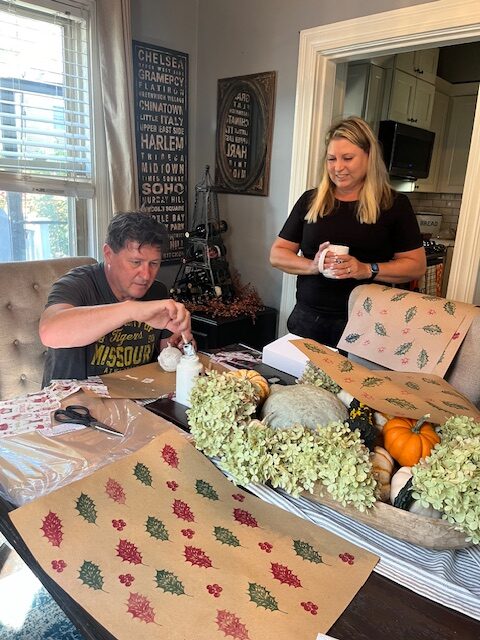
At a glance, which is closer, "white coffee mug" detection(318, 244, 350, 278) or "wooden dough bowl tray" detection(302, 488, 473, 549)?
"wooden dough bowl tray" detection(302, 488, 473, 549)

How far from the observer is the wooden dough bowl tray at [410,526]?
667 mm

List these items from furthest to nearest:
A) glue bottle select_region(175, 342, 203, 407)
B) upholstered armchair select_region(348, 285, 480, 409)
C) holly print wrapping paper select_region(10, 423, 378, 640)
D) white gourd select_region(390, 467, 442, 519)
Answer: upholstered armchair select_region(348, 285, 480, 409) < glue bottle select_region(175, 342, 203, 407) < white gourd select_region(390, 467, 442, 519) < holly print wrapping paper select_region(10, 423, 378, 640)

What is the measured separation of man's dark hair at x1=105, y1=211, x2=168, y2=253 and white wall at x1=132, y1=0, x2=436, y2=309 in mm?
1447

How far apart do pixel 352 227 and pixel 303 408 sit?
1117mm

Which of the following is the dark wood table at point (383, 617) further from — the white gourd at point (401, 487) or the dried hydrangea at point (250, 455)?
the dried hydrangea at point (250, 455)

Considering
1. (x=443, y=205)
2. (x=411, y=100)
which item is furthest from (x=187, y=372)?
(x=443, y=205)

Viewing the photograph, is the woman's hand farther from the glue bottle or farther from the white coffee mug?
the glue bottle

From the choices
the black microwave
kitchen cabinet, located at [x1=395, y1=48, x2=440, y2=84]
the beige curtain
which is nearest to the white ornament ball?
the beige curtain

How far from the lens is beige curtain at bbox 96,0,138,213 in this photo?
95.6 inches

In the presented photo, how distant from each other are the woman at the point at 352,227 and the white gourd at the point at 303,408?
88 cm

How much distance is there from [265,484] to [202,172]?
264 centimetres

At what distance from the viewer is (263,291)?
299 cm

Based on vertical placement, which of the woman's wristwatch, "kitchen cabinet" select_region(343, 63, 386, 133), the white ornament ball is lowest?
the white ornament ball

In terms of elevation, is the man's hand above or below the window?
below
